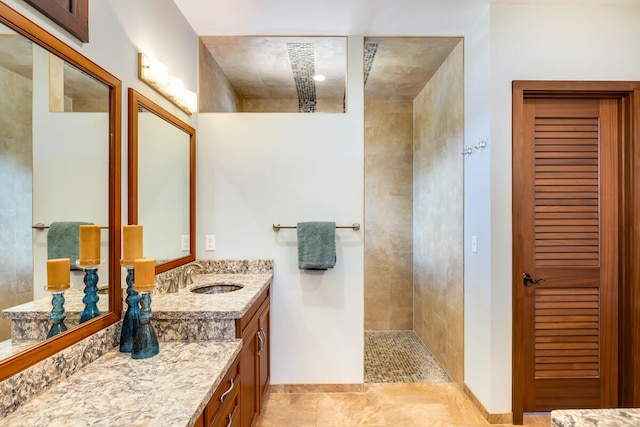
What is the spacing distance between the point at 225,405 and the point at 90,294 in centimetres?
69

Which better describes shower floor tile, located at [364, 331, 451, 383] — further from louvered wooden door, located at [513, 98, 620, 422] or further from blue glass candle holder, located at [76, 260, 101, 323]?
blue glass candle holder, located at [76, 260, 101, 323]

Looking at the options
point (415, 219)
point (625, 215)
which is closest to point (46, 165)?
point (625, 215)

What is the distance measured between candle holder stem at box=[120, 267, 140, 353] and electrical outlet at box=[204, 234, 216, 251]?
1149 millimetres

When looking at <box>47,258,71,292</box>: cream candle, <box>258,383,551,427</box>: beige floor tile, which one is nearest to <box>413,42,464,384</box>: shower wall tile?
<box>258,383,551,427</box>: beige floor tile

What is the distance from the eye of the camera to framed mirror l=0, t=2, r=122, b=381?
936 mm

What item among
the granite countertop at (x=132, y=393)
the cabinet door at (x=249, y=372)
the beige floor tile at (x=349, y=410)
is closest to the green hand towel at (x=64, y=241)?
the granite countertop at (x=132, y=393)

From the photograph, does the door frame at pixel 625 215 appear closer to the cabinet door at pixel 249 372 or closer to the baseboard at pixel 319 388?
the baseboard at pixel 319 388

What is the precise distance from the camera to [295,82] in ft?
10.7

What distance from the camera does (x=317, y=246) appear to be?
2.36 meters

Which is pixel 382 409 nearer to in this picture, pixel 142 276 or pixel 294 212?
pixel 294 212

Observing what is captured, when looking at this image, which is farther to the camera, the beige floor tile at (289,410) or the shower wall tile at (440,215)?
the shower wall tile at (440,215)

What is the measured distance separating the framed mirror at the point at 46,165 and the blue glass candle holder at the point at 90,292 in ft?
0.10

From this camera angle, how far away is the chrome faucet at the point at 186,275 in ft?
6.66

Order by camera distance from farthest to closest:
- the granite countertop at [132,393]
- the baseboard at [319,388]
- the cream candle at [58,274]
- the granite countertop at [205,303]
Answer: the baseboard at [319,388] → the granite countertop at [205,303] → the cream candle at [58,274] → the granite countertop at [132,393]
